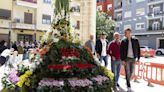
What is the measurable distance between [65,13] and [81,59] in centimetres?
110

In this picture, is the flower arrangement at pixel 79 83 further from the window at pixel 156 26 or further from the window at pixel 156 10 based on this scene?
the window at pixel 156 10

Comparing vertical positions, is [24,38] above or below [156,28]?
below

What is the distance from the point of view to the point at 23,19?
4225cm

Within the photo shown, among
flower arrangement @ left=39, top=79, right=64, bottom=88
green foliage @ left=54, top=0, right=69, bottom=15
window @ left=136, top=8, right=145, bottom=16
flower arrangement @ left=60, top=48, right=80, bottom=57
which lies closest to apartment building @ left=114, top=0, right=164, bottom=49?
window @ left=136, top=8, right=145, bottom=16

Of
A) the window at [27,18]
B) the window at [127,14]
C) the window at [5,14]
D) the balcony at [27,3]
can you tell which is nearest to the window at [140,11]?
the window at [127,14]

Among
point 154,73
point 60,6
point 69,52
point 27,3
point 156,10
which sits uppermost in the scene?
point 27,3

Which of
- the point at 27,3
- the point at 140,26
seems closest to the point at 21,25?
the point at 27,3

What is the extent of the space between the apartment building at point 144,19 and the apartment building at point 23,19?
17866mm

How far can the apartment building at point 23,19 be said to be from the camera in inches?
1560

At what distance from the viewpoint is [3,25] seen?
39.3 m

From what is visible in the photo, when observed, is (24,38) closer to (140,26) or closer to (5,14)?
(5,14)

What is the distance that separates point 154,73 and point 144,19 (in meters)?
44.2

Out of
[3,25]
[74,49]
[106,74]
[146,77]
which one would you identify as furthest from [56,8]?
[3,25]

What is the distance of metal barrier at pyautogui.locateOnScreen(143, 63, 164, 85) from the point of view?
37.6 ft
